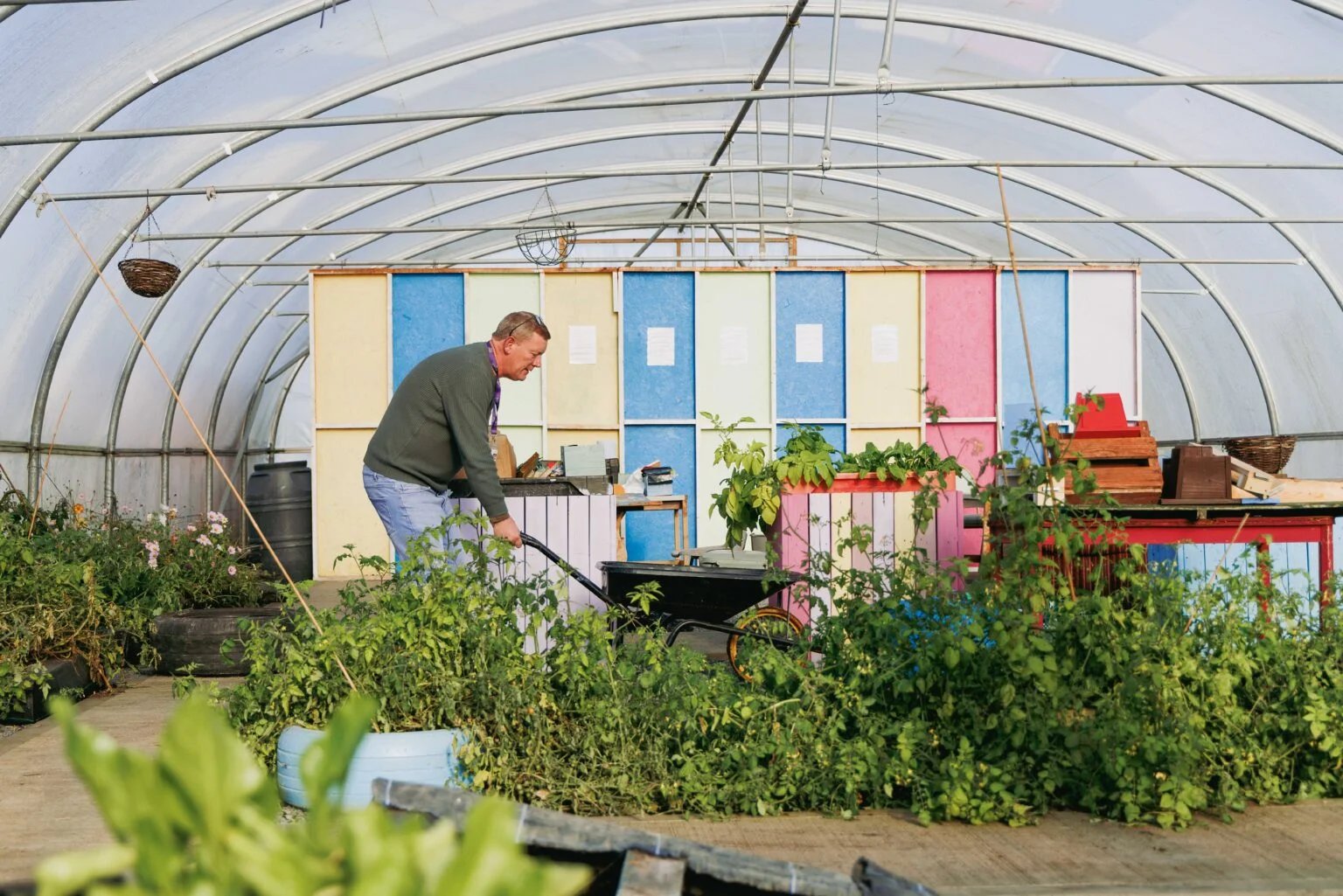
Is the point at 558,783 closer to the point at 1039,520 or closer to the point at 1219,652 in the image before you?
the point at 1039,520

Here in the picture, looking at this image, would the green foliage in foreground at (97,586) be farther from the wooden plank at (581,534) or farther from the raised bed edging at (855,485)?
the raised bed edging at (855,485)

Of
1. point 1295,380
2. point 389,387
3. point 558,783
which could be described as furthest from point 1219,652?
point 1295,380

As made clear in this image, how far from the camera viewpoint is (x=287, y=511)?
1134 cm

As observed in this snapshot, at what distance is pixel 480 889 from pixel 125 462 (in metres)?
13.4

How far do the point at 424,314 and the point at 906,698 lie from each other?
812 centimetres

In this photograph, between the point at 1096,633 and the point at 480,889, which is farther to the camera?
the point at 1096,633

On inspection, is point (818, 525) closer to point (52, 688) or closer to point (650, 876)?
point (52, 688)

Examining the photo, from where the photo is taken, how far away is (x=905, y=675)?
3.46 m

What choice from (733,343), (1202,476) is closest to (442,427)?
(1202,476)

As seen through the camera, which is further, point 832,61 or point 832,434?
point 832,434

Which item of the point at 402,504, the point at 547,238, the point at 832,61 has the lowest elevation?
the point at 402,504

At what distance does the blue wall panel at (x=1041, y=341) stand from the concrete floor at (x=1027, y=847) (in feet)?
25.8

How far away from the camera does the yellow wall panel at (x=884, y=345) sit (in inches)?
426

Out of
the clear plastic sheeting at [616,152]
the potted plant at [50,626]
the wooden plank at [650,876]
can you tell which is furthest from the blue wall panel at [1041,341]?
the wooden plank at [650,876]
